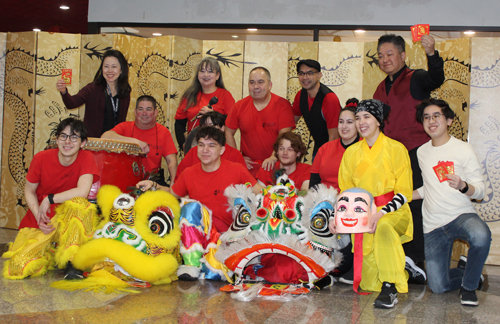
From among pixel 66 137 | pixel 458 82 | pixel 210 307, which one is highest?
pixel 458 82

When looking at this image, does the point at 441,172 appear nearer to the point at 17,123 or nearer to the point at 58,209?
the point at 58,209

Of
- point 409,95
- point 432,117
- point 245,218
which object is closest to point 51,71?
point 245,218

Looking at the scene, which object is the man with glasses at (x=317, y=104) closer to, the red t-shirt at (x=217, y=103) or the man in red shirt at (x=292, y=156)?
the man in red shirt at (x=292, y=156)

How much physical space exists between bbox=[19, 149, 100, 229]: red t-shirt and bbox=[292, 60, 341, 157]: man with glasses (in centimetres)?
194

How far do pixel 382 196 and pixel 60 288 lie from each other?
2.10m

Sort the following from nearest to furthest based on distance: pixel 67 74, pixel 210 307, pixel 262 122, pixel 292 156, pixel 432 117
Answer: pixel 210 307 → pixel 432 117 → pixel 292 156 → pixel 262 122 → pixel 67 74

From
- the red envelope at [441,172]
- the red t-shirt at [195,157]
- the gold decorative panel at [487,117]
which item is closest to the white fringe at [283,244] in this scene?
the red envelope at [441,172]

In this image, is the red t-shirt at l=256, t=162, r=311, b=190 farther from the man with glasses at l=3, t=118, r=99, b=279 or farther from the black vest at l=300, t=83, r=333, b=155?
the man with glasses at l=3, t=118, r=99, b=279

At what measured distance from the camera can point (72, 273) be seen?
315 centimetres

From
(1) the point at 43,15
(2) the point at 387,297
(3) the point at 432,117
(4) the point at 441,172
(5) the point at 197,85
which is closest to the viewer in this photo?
(2) the point at 387,297

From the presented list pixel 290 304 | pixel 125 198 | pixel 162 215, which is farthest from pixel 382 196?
pixel 125 198

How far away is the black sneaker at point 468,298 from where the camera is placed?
282 centimetres

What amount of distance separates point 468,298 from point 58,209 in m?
2.73

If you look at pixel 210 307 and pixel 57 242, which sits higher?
pixel 57 242
